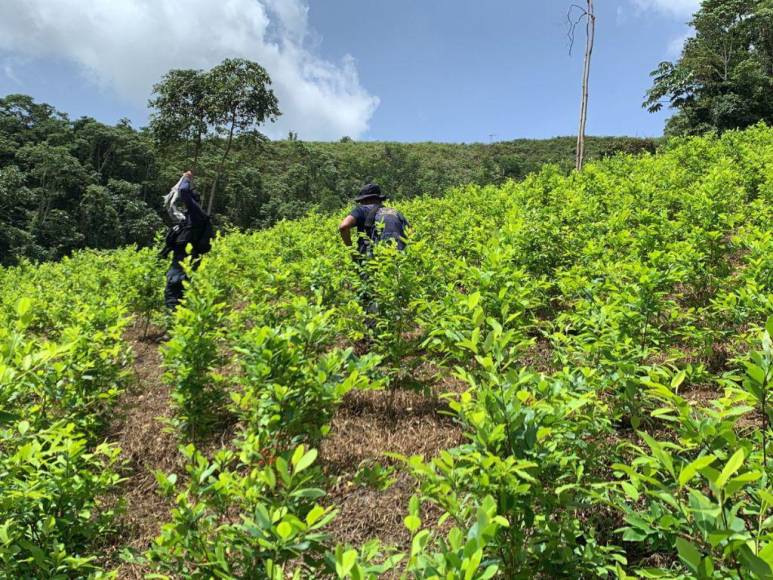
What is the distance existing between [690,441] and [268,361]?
168cm

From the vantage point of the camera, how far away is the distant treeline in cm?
3206

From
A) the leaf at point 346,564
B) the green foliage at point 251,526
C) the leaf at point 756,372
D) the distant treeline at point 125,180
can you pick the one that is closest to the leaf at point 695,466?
the leaf at point 756,372

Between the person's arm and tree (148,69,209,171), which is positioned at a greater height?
tree (148,69,209,171)

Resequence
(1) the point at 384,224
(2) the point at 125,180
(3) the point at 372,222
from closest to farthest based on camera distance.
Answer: (1) the point at 384,224 → (3) the point at 372,222 → (2) the point at 125,180

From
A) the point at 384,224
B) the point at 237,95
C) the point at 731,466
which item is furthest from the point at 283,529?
the point at 237,95

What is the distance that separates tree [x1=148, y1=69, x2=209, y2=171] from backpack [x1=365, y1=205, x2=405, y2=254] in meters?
26.0

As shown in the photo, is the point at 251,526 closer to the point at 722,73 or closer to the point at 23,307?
the point at 23,307

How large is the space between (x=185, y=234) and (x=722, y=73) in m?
30.7

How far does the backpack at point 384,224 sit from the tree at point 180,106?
26041 millimetres

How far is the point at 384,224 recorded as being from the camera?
193 inches

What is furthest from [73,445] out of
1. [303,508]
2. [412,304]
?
[412,304]

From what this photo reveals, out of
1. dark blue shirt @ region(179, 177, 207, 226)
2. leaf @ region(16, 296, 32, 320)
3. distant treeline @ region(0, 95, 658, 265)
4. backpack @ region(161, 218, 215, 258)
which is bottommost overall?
leaf @ region(16, 296, 32, 320)

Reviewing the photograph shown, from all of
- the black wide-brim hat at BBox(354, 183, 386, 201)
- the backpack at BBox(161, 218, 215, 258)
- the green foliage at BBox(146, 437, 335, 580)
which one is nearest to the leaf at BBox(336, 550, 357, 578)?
the green foliage at BBox(146, 437, 335, 580)

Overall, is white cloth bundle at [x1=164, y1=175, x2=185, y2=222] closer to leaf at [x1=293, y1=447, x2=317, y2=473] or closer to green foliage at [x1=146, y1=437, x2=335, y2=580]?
green foliage at [x1=146, y1=437, x2=335, y2=580]
